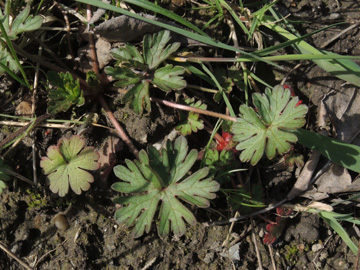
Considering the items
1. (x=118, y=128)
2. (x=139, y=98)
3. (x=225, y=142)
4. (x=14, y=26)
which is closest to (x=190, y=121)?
(x=225, y=142)

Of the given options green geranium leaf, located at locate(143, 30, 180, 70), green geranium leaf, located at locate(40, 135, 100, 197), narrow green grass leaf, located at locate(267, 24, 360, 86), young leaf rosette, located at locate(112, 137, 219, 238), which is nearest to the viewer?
young leaf rosette, located at locate(112, 137, 219, 238)

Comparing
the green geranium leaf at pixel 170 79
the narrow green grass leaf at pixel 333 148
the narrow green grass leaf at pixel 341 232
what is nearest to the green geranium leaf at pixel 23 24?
the green geranium leaf at pixel 170 79

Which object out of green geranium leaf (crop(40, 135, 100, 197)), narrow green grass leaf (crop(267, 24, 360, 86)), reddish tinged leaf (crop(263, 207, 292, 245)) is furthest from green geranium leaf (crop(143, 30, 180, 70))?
reddish tinged leaf (crop(263, 207, 292, 245))

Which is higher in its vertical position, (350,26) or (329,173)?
(350,26)

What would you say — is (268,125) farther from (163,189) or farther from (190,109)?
(163,189)

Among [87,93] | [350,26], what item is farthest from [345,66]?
[87,93]

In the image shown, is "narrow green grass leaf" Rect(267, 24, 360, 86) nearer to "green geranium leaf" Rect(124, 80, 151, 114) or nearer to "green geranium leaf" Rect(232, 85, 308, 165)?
"green geranium leaf" Rect(232, 85, 308, 165)

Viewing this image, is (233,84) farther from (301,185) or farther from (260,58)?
(301,185)
